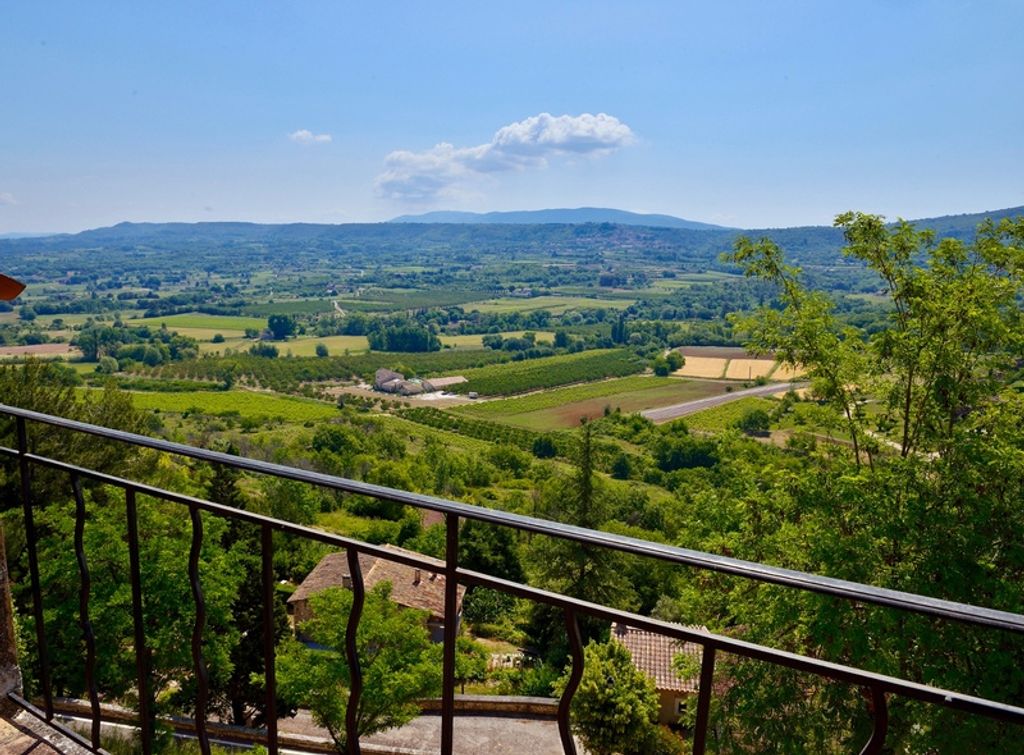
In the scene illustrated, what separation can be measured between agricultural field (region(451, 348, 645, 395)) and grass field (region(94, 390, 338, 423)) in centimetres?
1907

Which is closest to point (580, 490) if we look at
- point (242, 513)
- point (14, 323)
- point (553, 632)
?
point (553, 632)

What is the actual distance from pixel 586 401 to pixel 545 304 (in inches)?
3186

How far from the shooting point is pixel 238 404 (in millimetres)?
65438

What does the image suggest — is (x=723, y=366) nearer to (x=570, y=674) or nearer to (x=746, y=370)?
(x=746, y=370)

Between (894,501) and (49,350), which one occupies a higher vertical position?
(894,501)

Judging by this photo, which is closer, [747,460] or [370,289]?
[747,460]

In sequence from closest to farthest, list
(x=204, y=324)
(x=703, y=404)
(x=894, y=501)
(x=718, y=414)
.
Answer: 1. (x=894, y=501)
2. (x=718, y=414)
3. (x=703, y=404)
4. (x=204, y=324)

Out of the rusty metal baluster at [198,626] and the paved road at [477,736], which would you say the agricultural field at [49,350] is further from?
the rusty metal baluster at [198,626]

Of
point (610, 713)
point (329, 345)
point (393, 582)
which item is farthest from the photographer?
point (329, 345)

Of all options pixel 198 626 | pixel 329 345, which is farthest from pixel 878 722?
pixel 329 345

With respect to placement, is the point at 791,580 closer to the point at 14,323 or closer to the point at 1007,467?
the point at 1007,467

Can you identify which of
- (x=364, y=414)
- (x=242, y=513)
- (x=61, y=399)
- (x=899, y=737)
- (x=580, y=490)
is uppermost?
(x=242, y=513)

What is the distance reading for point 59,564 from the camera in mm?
10164

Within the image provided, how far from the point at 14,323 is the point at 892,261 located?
129 m
